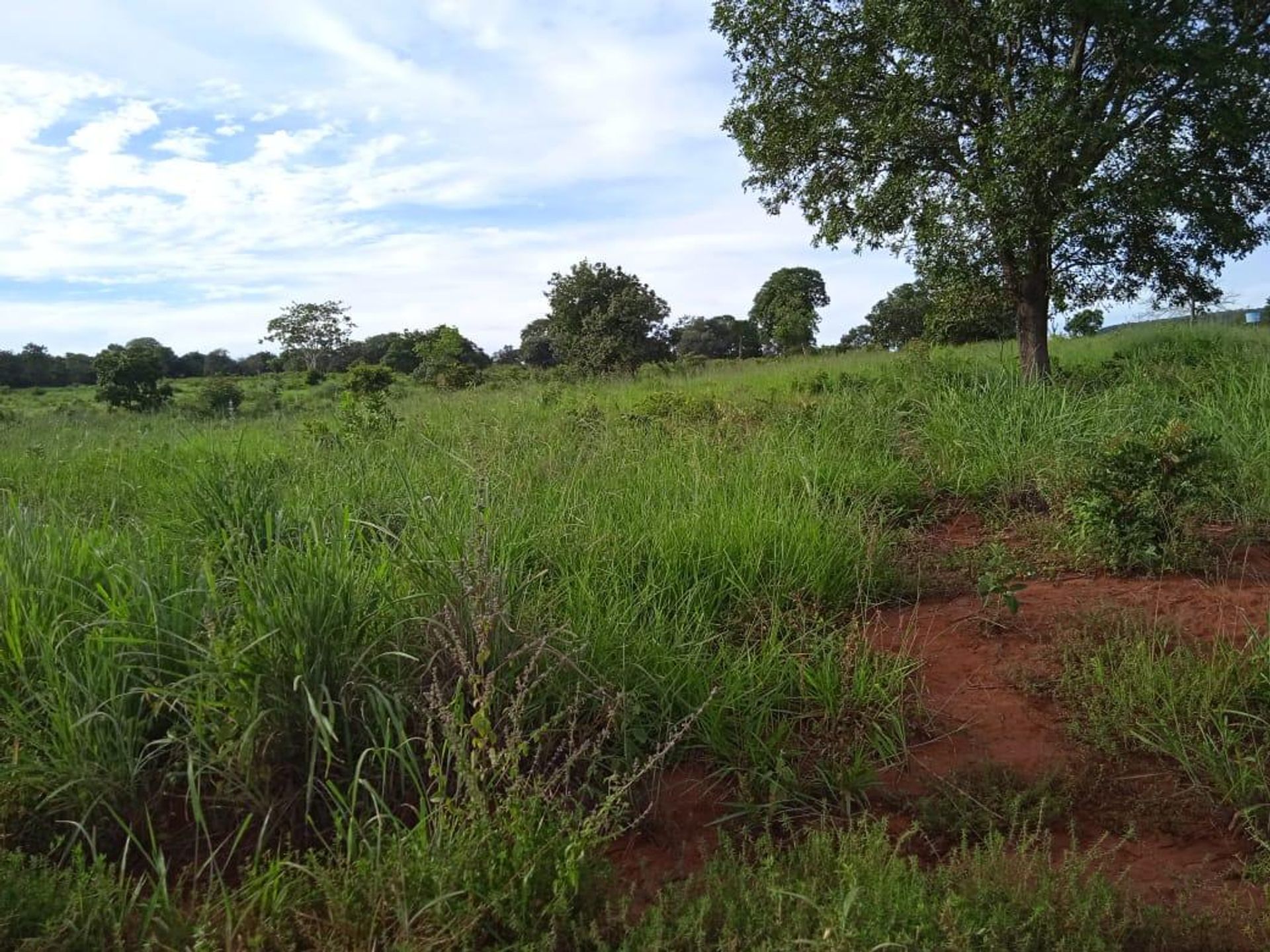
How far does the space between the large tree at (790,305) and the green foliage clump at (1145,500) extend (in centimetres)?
3266

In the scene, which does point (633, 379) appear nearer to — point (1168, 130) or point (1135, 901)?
point (1168, 130)

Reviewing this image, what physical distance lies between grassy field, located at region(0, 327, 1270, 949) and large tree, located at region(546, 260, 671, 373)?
1703 cm

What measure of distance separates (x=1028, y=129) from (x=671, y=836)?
7.78 m

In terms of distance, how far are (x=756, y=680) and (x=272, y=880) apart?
4.91 ft

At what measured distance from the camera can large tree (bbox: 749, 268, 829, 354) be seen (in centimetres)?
3631

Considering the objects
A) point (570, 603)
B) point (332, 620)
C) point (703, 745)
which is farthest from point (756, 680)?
point (332, 620)

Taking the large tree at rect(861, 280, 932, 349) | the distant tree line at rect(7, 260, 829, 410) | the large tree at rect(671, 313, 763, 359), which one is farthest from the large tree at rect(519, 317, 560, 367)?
the large tree at rect(861, 280, 932, 349)

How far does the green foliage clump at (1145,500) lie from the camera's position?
12.0 ft

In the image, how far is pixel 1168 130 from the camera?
321 inches

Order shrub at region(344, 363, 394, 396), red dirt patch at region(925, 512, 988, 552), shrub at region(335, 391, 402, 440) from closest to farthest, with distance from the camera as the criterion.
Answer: red dirt patch at region(925, 512, 988, 552), shrub at region(335, 391, 402, 440), shrub at region(344, 363, 394, 396)

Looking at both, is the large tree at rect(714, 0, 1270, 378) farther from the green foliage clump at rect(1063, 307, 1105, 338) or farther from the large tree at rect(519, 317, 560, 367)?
the large tree at rect(519, 317, 560, 367)

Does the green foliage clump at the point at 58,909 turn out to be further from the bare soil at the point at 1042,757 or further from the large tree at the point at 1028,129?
the large tree at the point at 1028,129

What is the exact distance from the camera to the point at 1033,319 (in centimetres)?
914

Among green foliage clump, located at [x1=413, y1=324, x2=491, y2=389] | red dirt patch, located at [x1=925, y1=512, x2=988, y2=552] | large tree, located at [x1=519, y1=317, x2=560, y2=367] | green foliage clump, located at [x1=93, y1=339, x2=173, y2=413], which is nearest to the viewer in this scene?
red dirt patch, located at [x1=925, y1=512, x2=988, y2=552]
